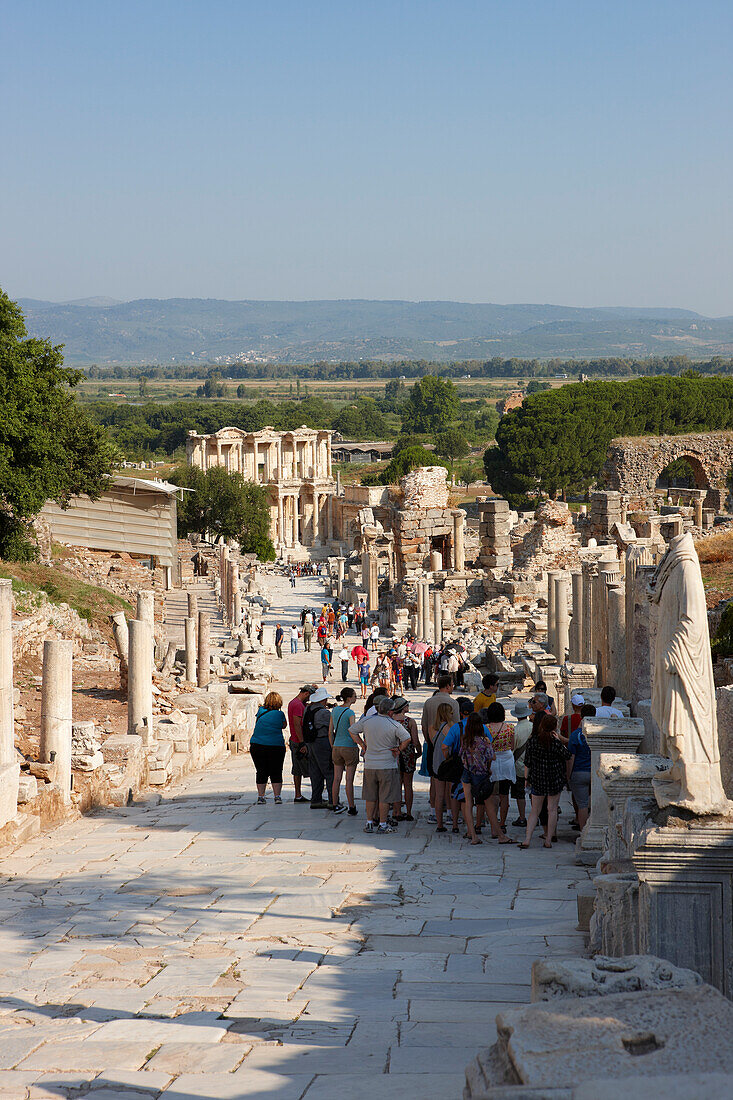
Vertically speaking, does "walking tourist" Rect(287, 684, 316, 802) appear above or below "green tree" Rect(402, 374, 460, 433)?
below

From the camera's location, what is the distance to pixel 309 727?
35.4ft

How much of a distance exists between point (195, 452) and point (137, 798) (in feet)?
264

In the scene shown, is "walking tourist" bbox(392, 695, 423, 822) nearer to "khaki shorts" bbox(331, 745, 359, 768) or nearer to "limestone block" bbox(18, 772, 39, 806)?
"khaki shorts" bbox(331, 745, 359, 768)

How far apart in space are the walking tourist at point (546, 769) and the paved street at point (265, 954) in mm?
232

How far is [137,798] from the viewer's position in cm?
1219

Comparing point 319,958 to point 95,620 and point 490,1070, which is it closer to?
point 490,1070

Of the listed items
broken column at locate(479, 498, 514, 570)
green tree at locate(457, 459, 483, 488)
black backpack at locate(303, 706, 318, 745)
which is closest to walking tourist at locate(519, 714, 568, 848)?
black backpack at locate(303, 706, 318, 745)

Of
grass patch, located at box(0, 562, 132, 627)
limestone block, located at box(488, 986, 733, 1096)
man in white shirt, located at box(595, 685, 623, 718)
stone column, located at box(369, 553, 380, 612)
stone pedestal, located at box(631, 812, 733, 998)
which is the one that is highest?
limestone block, located at box(488, 986, 733, 1096)

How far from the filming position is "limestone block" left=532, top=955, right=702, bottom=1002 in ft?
12.6

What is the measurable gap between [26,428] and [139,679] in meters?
10.9

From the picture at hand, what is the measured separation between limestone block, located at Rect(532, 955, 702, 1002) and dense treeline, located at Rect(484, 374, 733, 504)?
70553mm

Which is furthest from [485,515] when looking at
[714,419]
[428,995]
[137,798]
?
[714,419]

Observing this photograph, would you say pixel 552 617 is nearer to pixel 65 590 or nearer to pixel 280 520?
pixel 65 590

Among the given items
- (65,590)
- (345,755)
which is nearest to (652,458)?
(65,590)
